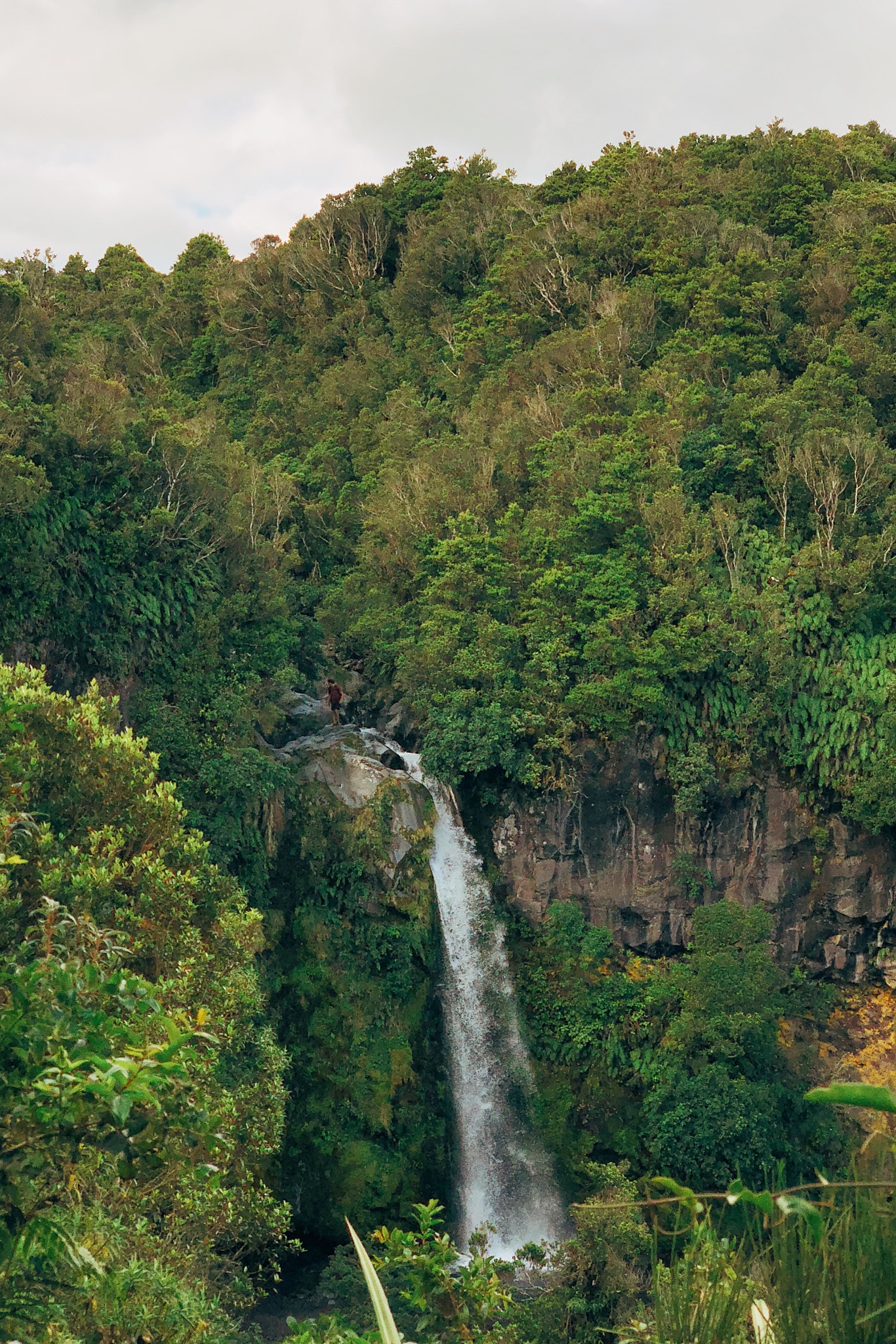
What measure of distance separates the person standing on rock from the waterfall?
1.59 meters

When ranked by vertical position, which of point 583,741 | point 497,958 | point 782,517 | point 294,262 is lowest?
point 497,958

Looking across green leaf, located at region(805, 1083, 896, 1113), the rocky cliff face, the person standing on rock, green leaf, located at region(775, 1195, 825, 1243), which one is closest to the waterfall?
the rocky cliff face

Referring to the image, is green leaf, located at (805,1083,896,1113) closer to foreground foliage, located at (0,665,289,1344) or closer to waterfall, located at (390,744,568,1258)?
foreground foliage, located at (0,665,289,1344)

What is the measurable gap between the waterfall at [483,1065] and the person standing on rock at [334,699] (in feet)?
5.20

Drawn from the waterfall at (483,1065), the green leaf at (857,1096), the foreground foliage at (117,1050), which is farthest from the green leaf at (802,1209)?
the waterfall at (483,1065)

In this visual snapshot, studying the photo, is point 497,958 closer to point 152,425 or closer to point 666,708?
point 666,708

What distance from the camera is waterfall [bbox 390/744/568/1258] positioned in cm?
1681

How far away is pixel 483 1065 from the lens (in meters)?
17.8

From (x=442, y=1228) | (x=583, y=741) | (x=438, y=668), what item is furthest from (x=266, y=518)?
(x=442, y=1228)

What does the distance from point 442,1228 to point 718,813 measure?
7791 mm

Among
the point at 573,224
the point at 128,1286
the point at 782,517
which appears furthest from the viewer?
the point at 573,224

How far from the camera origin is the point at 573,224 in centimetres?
2708

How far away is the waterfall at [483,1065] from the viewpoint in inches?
662

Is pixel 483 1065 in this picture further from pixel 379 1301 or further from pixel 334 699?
pixel 379 1301
